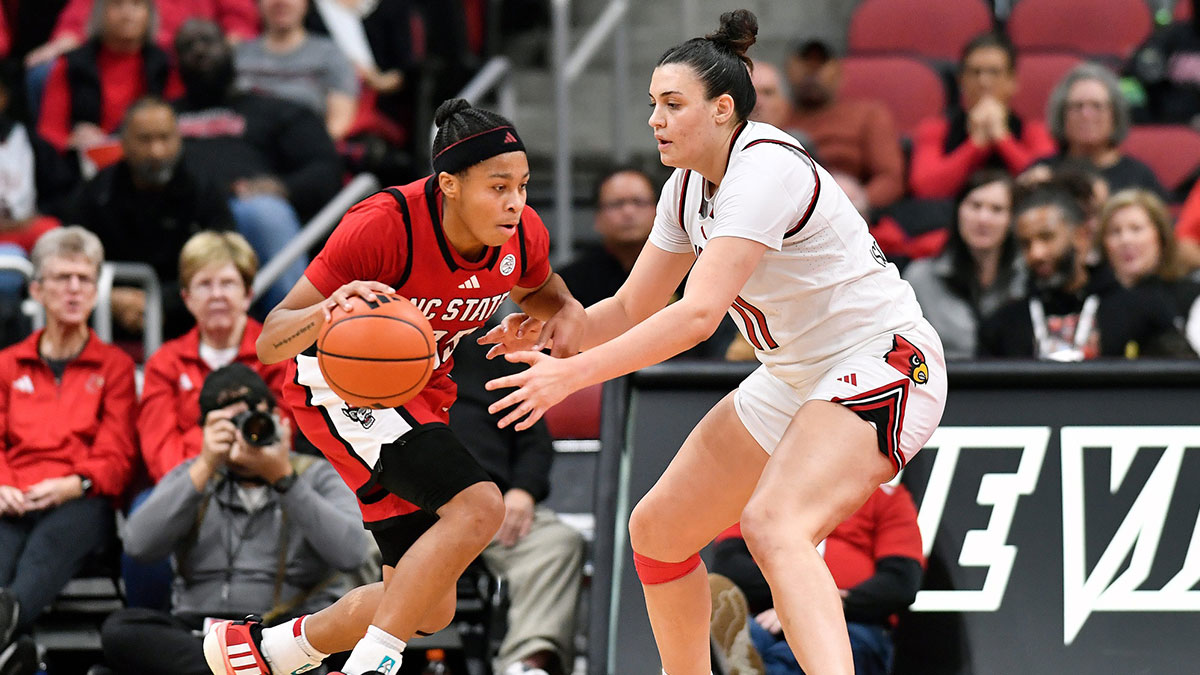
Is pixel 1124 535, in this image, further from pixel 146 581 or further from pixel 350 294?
pixel 146 581

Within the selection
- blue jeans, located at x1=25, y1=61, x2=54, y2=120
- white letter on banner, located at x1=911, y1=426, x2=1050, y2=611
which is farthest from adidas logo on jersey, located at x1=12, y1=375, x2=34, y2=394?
white letter on banner, located at x1=911, y1=426, x2=1050, y2=611

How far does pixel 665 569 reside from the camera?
4340 millimetres

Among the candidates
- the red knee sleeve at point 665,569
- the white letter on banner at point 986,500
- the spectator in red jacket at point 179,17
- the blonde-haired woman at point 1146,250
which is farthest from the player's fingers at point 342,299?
the spectator in red jacket at point 179,17

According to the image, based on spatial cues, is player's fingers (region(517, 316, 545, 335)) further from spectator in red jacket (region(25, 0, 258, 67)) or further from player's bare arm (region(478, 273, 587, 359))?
spectator in red jacket (region(25, 0, 258, 67))

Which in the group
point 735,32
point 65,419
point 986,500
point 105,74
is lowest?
point 986,500

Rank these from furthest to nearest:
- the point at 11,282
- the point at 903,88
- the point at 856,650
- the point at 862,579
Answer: the point at 903,88 → the point at 11,282 → the point at 862,579 → the point at 856,650

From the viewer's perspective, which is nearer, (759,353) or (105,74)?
(759,353)

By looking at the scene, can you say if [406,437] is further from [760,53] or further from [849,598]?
[760,53]

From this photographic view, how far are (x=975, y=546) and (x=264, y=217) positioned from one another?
12.9 ft

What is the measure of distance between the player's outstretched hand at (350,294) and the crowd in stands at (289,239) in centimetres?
151

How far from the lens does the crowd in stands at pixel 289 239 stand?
18.4 ft

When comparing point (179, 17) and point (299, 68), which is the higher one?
point (179, 17)

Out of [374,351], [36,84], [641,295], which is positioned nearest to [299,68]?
[36,84]

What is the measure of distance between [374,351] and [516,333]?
57cm
